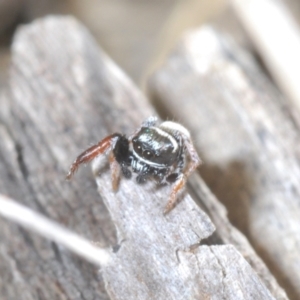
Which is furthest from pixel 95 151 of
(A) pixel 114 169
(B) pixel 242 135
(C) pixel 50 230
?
(B) pixel 242 135

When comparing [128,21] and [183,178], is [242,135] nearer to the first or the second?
[183,178]

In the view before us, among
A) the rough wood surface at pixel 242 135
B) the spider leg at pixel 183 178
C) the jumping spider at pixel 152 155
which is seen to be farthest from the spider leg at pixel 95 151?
the rough wood surface at pixel 242 135

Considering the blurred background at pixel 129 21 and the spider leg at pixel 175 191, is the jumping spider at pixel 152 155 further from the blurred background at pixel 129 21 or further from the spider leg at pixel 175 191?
the blurred background at pixel 129 21

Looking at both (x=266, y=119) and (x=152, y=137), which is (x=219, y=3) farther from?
(x=152, y=137)

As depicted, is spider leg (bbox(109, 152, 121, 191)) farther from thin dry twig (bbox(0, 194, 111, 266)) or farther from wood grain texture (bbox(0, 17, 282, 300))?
thin dry twig (bbox(0, 194, 111, 266))

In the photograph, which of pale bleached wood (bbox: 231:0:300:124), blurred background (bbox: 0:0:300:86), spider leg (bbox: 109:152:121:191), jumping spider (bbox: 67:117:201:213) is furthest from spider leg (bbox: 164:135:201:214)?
blurred background (bbox: 0:0:300:86)
